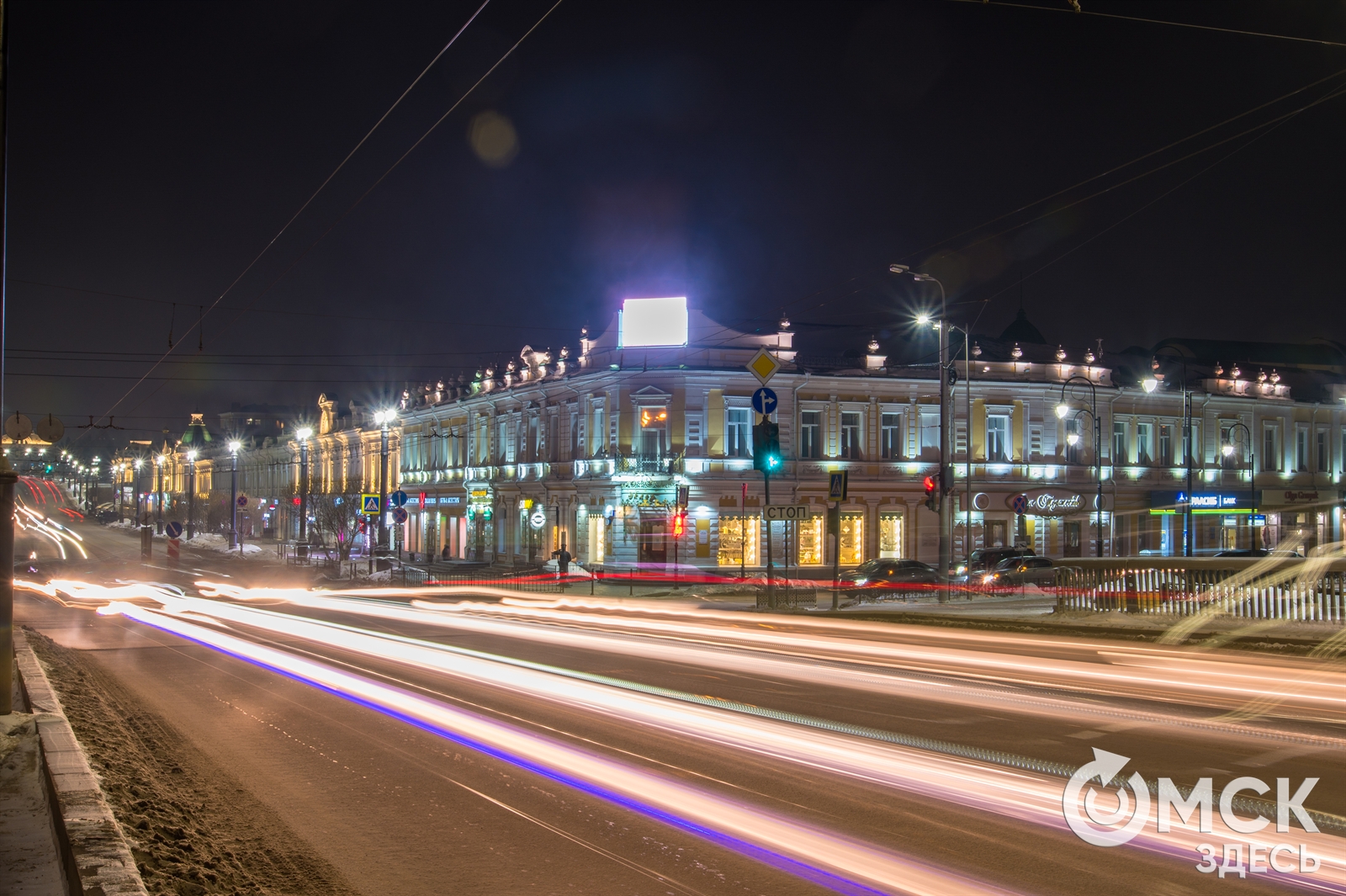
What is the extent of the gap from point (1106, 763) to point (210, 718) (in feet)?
29.4

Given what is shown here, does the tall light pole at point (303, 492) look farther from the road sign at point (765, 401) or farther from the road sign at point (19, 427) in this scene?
the road sign at point (19, 427)

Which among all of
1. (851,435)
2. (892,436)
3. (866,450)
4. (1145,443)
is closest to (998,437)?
(892,436)

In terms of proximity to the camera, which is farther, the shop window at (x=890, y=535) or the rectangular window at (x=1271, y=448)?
the rectangular window at (x=1271, y=448)

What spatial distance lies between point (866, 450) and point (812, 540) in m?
4.85

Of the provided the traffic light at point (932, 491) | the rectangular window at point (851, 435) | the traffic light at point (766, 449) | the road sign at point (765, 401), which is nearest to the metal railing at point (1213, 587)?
the traffic light at point (932, 491)

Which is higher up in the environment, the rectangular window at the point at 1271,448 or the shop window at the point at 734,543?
the rectangular window at the point at 1271,448

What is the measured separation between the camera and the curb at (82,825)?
4.73 meters

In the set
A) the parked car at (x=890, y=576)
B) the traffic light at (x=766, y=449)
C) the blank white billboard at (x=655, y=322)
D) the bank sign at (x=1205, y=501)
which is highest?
the blank white billboard at (x=655, y=322)

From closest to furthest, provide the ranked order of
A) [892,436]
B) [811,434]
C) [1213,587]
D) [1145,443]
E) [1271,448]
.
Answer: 1. [1213,587]
2. [811,434]
3. [892,436]
4. [1145,443]
5. [1271,448]

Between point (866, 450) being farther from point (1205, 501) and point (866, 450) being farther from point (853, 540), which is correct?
point (1205, 501)

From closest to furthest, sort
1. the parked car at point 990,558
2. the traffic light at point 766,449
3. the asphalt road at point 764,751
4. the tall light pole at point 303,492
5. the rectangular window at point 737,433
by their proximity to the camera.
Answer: the asphalt road at point 764,751 < the traffic light at point 766,449 < the parked car at point 990,558 < the rectangular window at point 737,433 < the tall light pole at point 303,492

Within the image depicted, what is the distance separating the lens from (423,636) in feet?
61.4

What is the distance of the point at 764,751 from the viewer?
867cm

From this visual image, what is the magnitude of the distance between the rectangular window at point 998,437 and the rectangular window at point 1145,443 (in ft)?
28.1
